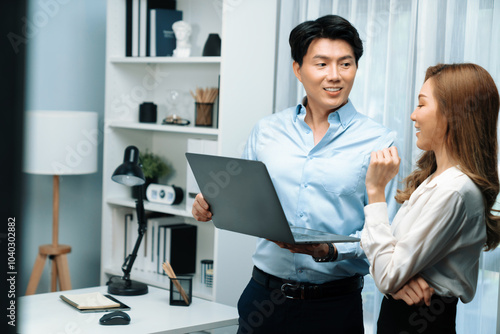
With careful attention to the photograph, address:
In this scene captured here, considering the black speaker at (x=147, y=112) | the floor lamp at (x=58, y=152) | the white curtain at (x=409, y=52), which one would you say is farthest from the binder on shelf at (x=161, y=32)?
the white curtain at (x=409, y=52)

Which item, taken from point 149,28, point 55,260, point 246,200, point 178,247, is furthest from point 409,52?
point 55,260

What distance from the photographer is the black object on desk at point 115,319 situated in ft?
6.26

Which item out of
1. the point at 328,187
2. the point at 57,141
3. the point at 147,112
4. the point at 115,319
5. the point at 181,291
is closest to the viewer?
the point at 328,187

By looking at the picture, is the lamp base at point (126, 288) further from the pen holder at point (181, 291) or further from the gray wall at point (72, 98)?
the gray wall at point (72, 98)

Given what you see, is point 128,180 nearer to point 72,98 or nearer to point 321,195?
point 321,195

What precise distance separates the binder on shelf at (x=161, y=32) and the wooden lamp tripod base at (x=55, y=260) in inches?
36.4

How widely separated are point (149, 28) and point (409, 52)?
1522mm

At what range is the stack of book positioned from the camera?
10.0 feet

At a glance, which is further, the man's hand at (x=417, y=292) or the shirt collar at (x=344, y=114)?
the shirt collar at (x=344, y=114)

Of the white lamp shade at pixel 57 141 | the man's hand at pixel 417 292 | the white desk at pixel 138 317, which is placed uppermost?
the white lamp shade at pixel 57 141

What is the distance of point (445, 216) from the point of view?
112cm

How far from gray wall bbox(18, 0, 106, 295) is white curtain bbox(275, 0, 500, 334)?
4.60ft

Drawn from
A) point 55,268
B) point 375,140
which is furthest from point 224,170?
point 55,268

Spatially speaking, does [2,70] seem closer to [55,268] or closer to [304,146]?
[304,146]
